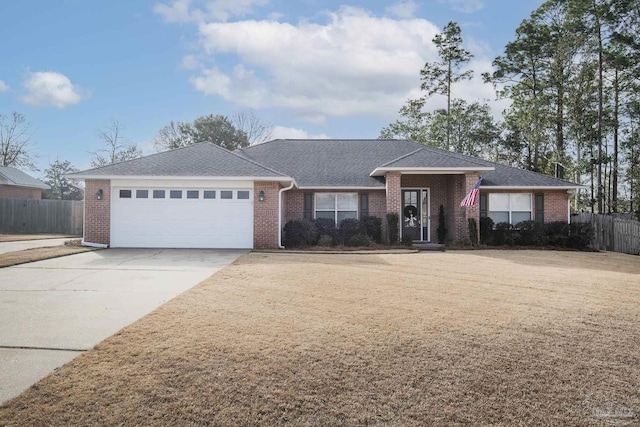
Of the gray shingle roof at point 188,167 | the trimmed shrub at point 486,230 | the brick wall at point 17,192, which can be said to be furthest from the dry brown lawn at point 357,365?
the brick wall at point 17,192

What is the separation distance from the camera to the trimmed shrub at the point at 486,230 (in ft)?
56.6

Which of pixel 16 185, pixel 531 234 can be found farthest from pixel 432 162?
pixel 16 185

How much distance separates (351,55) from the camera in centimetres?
2019

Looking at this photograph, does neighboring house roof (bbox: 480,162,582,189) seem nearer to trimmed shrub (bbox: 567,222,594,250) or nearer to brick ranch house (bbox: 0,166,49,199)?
trimmed shrub (bbox: 567,222,594,250)

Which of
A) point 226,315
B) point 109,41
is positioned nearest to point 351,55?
point 109,41

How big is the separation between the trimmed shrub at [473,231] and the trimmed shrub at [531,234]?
217cm

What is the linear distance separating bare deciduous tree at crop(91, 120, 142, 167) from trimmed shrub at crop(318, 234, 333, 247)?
30266mm

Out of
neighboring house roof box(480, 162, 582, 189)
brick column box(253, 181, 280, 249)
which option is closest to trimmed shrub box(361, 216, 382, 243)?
brick column box(253, 181, 280, 249)

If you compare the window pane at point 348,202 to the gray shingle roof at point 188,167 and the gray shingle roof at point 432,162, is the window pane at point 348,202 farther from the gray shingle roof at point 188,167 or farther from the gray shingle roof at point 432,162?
the gray shingle roof at point 188,167

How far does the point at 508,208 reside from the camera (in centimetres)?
1830

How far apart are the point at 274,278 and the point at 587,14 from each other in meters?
26.3

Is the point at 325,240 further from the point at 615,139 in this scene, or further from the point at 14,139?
the point at 14,139

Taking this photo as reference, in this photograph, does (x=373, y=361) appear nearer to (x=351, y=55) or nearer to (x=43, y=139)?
(x=351, y=55)

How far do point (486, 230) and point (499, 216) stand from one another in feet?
4.96
